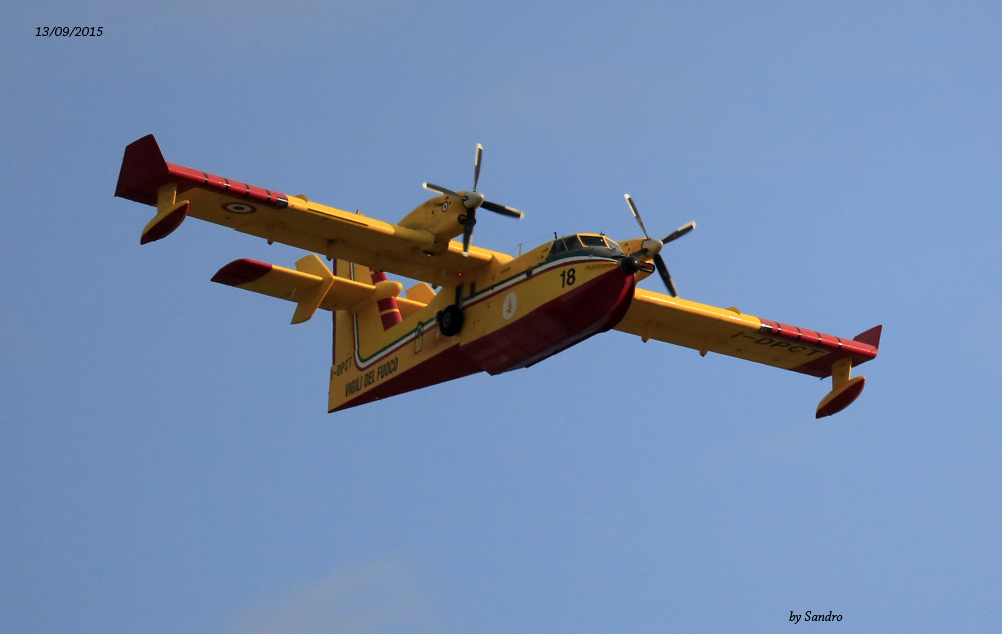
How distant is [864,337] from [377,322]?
39.0 feet

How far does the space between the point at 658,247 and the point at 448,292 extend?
4965 millimetres

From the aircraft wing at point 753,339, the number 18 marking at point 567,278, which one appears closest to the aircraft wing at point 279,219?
the number 18 marking at point 567,278

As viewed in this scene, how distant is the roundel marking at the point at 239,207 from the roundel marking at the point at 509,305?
5.43 meters

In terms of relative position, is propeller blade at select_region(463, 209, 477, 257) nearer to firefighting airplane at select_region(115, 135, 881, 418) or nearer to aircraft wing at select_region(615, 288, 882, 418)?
firefighting airplane at select_region(115, 135, 881, 418)

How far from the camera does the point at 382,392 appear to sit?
115ft

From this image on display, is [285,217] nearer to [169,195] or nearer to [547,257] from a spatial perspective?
[169,195]

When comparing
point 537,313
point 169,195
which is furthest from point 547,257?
point 169,195

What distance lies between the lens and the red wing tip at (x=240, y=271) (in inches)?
1313

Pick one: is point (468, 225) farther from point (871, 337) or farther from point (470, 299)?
point (871, 337)

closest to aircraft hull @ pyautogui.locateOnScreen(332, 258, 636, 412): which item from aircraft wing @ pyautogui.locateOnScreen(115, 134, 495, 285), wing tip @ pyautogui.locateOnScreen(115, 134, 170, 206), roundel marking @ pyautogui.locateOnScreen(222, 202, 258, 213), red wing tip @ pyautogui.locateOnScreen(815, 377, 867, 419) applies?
aircraft wing @ pyautogui.locateOnScreen(115, 134, 495, 285)

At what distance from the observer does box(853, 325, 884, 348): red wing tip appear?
37031 mm

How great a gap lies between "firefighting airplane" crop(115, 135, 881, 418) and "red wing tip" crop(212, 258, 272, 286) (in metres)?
0.03

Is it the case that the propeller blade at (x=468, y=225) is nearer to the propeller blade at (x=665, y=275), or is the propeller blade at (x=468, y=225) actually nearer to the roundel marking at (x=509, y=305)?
the roundel marking at (x=509, y=305)

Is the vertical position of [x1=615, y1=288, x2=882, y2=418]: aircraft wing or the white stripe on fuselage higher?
[x1=615, y1=288, x2=882, y2=418]: aircraft wing
